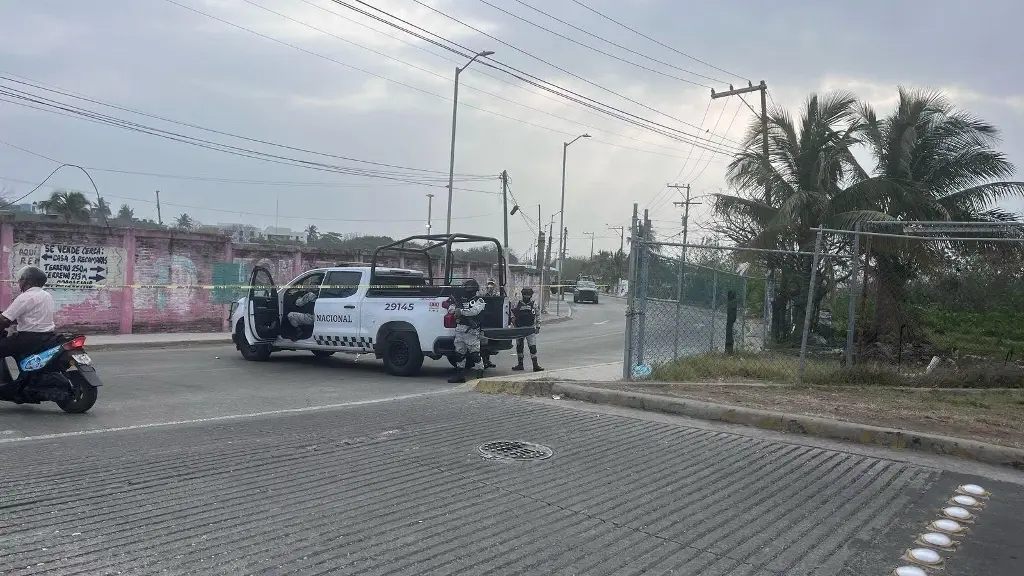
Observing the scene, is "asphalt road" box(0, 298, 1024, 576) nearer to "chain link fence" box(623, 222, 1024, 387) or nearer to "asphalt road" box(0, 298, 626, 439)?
"asphalt road" box(0, 298, 626, 439)

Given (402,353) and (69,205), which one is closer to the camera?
(402,353)

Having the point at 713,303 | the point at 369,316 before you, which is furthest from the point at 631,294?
the point at 369,316

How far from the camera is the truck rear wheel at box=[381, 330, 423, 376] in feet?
39.6

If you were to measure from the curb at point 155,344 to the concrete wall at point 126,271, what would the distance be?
170 cm

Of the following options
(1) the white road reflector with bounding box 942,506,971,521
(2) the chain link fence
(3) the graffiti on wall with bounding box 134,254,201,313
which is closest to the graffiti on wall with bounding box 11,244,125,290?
(3) the graffiti on wall with bounding box 134,254,201,313

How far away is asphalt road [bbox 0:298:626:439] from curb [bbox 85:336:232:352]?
0.33 m

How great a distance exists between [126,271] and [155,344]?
2.27 m

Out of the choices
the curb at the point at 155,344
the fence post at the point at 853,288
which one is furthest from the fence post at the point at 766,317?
the curb at the point at 155,344

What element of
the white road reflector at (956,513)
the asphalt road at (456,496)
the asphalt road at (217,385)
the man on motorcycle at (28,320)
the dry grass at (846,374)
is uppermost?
the man on motorcycle at (28,320)

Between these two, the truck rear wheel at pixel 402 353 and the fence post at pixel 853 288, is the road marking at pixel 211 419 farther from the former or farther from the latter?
the fence post at pixel 853 288

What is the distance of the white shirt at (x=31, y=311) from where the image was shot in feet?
24.4

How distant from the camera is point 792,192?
17.5m

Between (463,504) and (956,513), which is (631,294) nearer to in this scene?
(956,513)

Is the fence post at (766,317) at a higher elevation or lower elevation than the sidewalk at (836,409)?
higher
